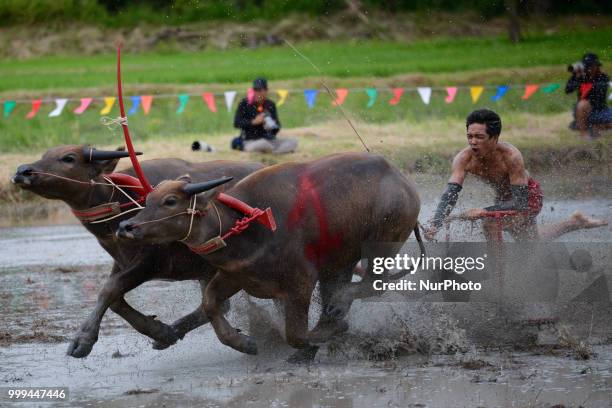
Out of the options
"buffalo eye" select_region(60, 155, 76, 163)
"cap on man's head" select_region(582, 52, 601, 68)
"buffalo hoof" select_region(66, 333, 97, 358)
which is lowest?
"buffalo hoof" select_region(66, 333, 97, 358)

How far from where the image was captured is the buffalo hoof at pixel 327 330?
27.9 feet

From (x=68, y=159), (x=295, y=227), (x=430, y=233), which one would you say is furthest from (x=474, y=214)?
(x=68, y=159)

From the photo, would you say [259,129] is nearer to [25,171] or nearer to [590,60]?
[590,60]

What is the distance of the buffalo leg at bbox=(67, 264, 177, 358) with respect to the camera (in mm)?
8344

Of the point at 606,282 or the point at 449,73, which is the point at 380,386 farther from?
the point at 449,73

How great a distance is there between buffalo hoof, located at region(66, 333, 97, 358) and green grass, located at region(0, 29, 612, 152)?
1234 cm

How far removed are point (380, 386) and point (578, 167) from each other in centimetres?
1000

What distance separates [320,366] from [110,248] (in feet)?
6.14

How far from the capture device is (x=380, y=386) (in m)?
7.73

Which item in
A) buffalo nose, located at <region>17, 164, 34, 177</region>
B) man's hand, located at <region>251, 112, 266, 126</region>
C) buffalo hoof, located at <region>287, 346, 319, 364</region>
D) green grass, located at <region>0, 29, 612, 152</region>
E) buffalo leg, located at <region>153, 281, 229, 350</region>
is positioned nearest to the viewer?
buffalo nose, located at <region>17, 164, 34, 177</region>

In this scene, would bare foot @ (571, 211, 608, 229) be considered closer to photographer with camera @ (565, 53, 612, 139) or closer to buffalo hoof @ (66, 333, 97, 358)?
buffalo hoof @ (66, 333, 97, 358)

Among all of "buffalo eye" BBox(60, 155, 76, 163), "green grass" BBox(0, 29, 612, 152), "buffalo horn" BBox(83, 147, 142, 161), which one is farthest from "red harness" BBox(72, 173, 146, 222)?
"green grass" BBox(0, 29, 612, 152)

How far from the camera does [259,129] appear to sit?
59.9ft

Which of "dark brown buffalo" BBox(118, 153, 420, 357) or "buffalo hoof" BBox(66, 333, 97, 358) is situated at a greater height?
"dark brown buffalo" BBox(118, 153, 420, 357)
